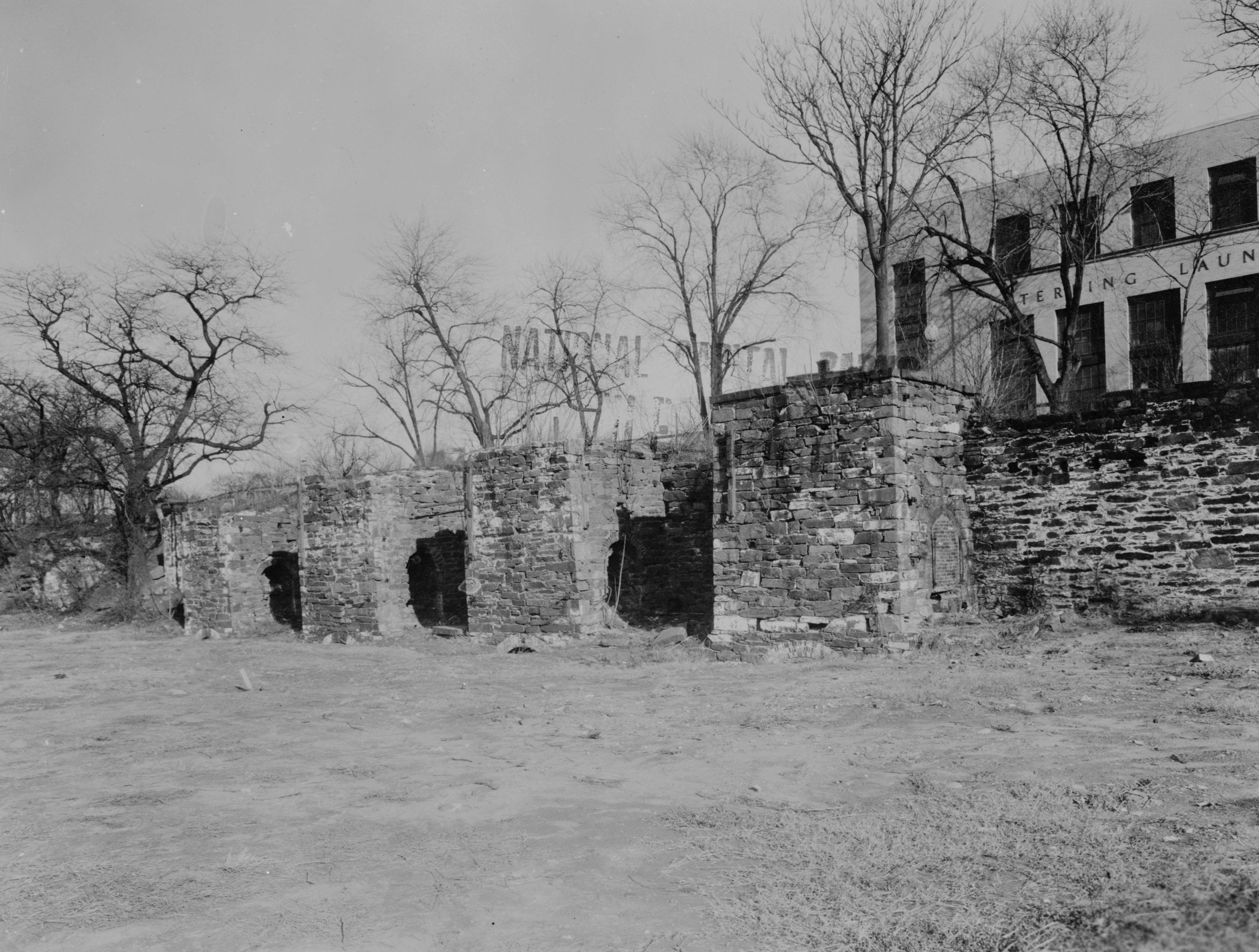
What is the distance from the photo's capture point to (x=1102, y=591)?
1052 cm

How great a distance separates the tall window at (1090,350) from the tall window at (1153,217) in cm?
201

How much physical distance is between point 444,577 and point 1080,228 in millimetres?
13805

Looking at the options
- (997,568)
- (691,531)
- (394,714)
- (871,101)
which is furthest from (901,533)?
(871,101)

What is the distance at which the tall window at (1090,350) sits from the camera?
24641mm

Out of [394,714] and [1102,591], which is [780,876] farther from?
[1102,591]

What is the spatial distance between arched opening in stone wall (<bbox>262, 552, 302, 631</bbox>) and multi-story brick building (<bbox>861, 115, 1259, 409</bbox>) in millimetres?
16009

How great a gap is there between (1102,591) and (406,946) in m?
9.41

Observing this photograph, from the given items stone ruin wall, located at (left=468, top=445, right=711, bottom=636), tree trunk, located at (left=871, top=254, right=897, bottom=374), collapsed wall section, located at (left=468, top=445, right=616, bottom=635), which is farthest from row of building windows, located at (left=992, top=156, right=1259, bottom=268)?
collapsed wall section, located at (left=468, top=445, right=616, bottom=635)

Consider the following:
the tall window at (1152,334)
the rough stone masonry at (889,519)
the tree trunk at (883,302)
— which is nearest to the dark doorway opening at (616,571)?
the rough stone masonry at (889,519)

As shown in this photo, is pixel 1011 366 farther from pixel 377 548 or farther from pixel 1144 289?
pixel 377 548

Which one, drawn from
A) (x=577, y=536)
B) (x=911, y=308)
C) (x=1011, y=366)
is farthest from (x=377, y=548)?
(x=911, y=308)

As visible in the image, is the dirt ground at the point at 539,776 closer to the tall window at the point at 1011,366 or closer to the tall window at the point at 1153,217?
the tall window at the point at 1011,366

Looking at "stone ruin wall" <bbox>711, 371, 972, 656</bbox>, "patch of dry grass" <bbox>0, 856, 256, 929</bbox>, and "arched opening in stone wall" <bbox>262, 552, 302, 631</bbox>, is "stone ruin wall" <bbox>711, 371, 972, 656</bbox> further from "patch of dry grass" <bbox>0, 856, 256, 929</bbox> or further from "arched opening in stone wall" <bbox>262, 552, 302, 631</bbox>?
"arched opening in stone wall" <bbox>262, 552, 302, 631</bbox>

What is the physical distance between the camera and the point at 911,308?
26312 millimetres
